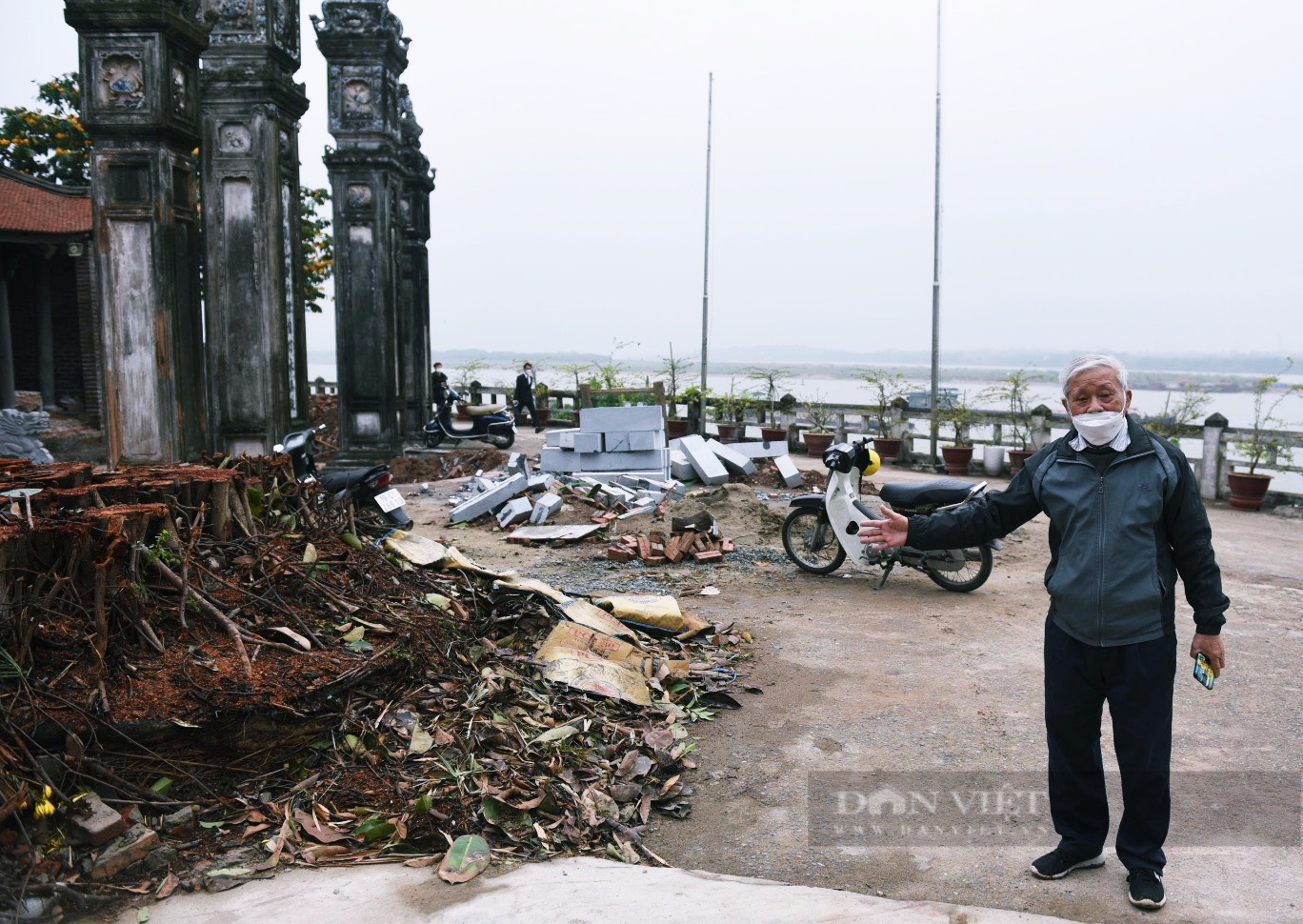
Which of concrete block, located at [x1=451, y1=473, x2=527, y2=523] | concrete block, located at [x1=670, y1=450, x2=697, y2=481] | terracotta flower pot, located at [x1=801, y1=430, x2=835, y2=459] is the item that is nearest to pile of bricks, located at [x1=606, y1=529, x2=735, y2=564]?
concrete block, located at [x1=451, y1=473, x2=527, y2=523]

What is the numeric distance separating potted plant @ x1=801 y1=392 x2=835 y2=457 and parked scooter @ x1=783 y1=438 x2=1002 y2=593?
10556mm

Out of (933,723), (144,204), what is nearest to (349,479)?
(144,204)

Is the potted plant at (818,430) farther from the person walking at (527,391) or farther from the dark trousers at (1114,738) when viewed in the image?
the dark trousers at (1114,738)

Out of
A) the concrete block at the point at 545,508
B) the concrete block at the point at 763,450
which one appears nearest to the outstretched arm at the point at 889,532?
the concrete block at the point at 545,508

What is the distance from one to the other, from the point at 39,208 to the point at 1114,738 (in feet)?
72.4

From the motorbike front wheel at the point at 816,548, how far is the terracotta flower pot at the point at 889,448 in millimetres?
9929

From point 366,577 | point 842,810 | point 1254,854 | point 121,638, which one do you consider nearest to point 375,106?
point 366,577

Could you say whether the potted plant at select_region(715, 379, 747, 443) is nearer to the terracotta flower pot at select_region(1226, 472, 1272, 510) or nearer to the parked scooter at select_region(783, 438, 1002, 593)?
the terracotta flower pot at select_region(1226, 472, 1272, 510)

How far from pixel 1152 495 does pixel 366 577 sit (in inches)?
159

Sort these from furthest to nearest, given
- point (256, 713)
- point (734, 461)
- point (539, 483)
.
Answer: point (734, 461) → point (539, 483) → point (256, 713)

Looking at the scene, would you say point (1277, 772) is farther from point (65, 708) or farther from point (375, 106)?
point (375, 106)

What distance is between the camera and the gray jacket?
11.1 feet

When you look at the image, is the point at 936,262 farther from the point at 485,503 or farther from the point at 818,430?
the point at 485,503

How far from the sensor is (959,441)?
720 inches
